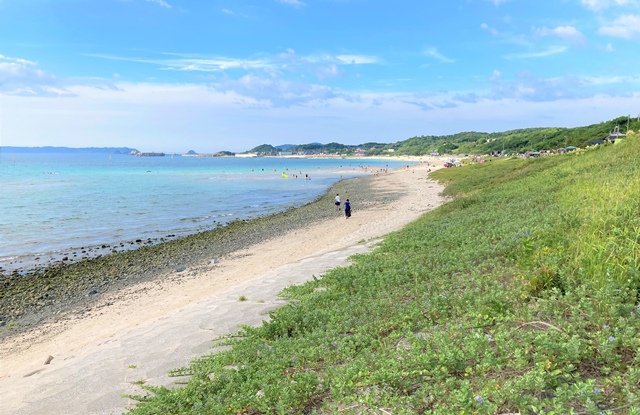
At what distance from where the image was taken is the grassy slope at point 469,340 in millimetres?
3523

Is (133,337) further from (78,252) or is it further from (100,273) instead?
(78,252)

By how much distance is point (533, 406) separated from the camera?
3.08 m

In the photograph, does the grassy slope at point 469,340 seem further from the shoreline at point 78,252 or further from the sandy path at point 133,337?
the shoreline at point 78,252

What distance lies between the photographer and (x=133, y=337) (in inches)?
Answer: 330

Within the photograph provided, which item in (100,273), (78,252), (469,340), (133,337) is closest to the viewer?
(469,340)

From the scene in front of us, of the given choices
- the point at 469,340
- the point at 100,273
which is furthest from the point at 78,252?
the point at 469,340

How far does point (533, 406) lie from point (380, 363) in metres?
1.79

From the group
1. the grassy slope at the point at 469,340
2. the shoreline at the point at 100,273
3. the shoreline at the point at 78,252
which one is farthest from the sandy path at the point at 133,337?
the shoreline at the point at 78,252

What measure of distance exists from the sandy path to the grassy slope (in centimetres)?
118

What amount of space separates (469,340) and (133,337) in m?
7.63

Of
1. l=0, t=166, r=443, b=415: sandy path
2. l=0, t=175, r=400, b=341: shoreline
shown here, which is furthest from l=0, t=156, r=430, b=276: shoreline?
l=0, t=166, r=443, b=415: sandy path

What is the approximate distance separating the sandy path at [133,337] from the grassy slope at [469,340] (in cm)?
118

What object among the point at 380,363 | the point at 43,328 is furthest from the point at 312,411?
the point at 43,328

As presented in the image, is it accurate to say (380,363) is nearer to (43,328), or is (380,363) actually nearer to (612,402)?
(612,402)
